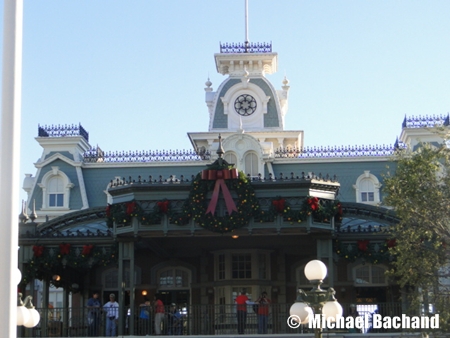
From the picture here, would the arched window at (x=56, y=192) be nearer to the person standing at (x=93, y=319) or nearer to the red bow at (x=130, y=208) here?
the person standing at (x=93, y=319)

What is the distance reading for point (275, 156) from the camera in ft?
128

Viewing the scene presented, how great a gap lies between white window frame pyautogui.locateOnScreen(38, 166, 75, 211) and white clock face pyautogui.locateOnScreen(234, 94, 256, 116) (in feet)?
29.2

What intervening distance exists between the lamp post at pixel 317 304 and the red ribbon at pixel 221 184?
8093 mm

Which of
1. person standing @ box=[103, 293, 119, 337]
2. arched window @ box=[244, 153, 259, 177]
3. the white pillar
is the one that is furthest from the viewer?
arched window @ box=[244, 153, 259, 177]

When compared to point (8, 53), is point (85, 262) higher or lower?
lower

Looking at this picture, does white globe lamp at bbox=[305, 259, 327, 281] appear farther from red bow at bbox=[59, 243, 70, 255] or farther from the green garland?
red bow at bbox=[59, 243, 70, 255]

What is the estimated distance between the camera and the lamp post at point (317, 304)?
1403 cm

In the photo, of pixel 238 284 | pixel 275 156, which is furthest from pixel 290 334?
pixel 275 156

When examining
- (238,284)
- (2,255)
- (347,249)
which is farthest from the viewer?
(238,284)

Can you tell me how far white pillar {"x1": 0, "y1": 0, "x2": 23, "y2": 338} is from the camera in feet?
30.3

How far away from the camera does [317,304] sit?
1453cm

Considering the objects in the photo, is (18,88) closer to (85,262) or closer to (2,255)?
(2,255)

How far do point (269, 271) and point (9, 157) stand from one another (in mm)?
19035

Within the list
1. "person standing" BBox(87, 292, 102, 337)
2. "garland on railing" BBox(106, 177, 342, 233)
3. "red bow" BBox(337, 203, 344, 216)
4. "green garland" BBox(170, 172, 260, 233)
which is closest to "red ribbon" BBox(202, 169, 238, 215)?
"garland on railing" BBox(106, 177, 342, 233)
